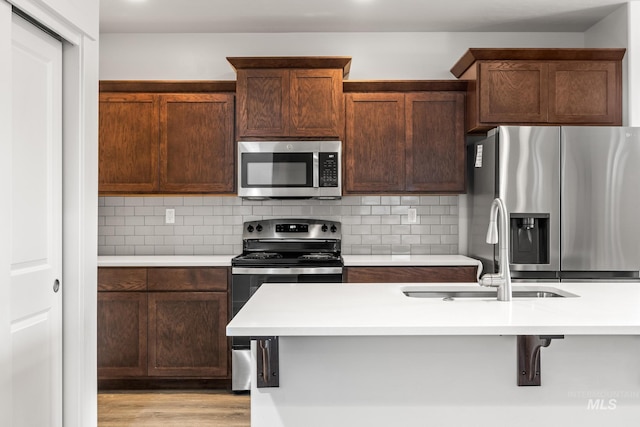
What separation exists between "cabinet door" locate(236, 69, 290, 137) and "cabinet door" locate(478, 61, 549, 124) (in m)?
1.39

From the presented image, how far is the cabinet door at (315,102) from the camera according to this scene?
12.3ft

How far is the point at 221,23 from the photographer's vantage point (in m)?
3.93

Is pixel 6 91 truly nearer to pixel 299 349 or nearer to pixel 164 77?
pixel 299 349

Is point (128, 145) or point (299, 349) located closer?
point (299, 349)

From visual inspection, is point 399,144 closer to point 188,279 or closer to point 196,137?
point 196,137

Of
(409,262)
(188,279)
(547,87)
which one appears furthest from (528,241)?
(188,279)

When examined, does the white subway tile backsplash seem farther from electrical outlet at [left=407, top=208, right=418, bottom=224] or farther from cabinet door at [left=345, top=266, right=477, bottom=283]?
cabinet door at [left=345, top=266, right=477, bottom=283]

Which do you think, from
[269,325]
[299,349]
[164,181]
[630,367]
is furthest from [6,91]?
[630,367]

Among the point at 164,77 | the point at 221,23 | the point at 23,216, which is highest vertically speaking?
the point at 221,23

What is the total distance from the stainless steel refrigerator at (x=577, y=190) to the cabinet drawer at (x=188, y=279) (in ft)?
6.45

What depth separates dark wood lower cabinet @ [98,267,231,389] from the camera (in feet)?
11.7

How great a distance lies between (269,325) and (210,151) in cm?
249

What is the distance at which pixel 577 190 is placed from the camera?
11.0ft

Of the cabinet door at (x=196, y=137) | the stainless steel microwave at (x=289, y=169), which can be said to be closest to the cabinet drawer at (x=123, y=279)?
the cabinet door at (x=196, y=137)
